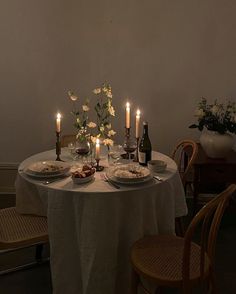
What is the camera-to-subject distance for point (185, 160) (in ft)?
10.7

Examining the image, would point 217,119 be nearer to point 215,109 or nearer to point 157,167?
point 215,109

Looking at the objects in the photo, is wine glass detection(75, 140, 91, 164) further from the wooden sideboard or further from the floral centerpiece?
the floral centerpiece

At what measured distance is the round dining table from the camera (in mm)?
1745

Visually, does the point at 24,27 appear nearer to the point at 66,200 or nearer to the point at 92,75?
the point at 92,75

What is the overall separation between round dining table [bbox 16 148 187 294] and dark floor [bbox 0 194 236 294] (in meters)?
0.41

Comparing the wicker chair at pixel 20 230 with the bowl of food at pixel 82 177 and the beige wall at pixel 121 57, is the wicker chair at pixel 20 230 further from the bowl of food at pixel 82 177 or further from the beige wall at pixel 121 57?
the beige wall at pixel 121 57

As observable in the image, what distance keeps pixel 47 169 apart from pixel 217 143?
1546 millimetres


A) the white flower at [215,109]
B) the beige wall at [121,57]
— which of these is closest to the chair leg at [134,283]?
the white flower at [215,109]

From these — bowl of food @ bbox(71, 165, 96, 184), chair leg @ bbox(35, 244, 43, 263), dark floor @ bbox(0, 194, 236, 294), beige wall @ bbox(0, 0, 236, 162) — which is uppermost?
beige wall @ bbox(0, 0, 236, 162)

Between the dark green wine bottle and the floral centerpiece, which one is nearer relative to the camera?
the dark green wine bottle

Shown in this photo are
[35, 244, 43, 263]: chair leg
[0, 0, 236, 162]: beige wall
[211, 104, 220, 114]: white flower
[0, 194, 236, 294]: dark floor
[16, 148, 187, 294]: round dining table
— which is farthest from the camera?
[0, 0, 236, 162]: beige wall

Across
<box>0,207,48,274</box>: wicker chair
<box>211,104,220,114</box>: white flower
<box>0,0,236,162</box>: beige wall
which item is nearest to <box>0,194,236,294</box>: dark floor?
<box>0,207,48,274</box>: wicker chair

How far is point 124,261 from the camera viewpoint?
1.87 m

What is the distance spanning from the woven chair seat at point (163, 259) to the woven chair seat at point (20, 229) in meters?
0.59
